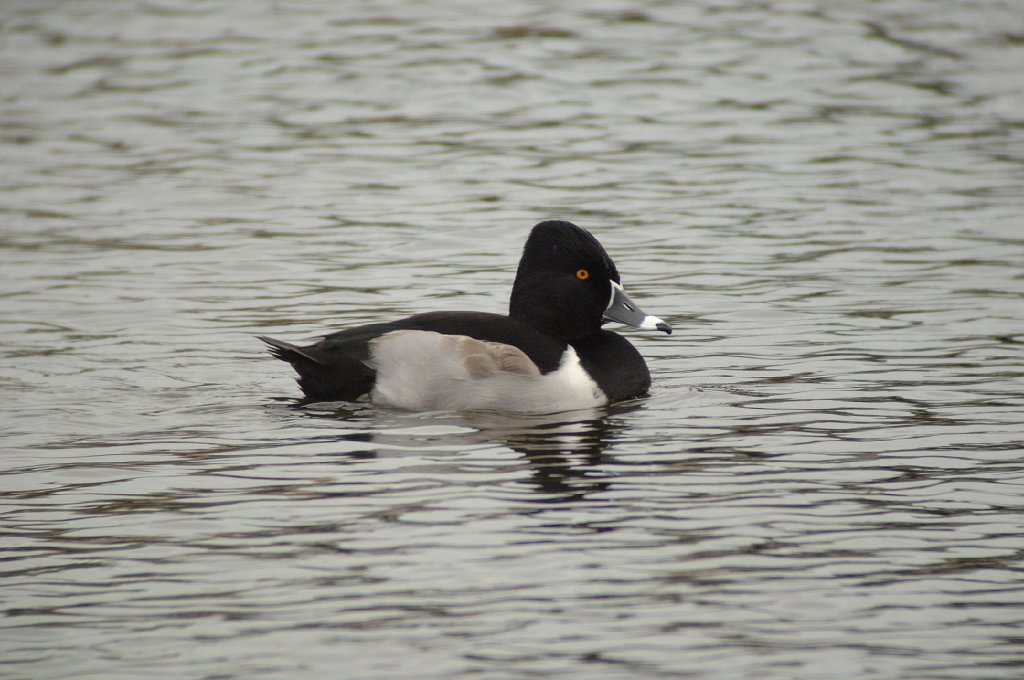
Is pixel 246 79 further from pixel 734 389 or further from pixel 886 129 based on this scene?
pixel 734 389

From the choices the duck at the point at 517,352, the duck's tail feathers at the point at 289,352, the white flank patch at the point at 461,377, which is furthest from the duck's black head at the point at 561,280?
the duck's tail feathers at the point at 289,352

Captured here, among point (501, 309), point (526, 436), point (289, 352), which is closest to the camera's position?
point (526, 436)

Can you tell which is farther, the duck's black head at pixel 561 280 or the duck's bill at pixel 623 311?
the duck's bill at pixel 623 311

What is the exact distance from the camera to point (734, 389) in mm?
9156

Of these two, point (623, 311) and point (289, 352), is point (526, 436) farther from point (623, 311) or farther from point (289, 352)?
point (289, 352)

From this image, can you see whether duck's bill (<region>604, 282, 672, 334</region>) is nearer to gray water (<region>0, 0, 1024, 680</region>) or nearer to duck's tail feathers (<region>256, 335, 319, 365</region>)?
gray water (<region>0, 0, 1024, 680</region>)

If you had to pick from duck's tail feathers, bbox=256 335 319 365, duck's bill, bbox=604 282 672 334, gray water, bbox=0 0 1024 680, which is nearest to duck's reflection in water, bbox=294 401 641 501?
gray water, bbox=0 0 1024 680

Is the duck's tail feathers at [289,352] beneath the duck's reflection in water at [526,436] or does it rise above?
above

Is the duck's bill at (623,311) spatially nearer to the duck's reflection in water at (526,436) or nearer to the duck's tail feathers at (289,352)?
the duck's reflection in water at (526,436)

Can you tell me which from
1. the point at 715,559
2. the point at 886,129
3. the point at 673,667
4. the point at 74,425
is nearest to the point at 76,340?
the point at 74,425

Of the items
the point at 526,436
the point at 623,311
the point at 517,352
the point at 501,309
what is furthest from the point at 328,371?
the point at 501,309

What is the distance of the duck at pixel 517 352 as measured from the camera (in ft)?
28.5

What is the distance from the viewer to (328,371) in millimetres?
8820

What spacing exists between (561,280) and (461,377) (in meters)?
0.84
